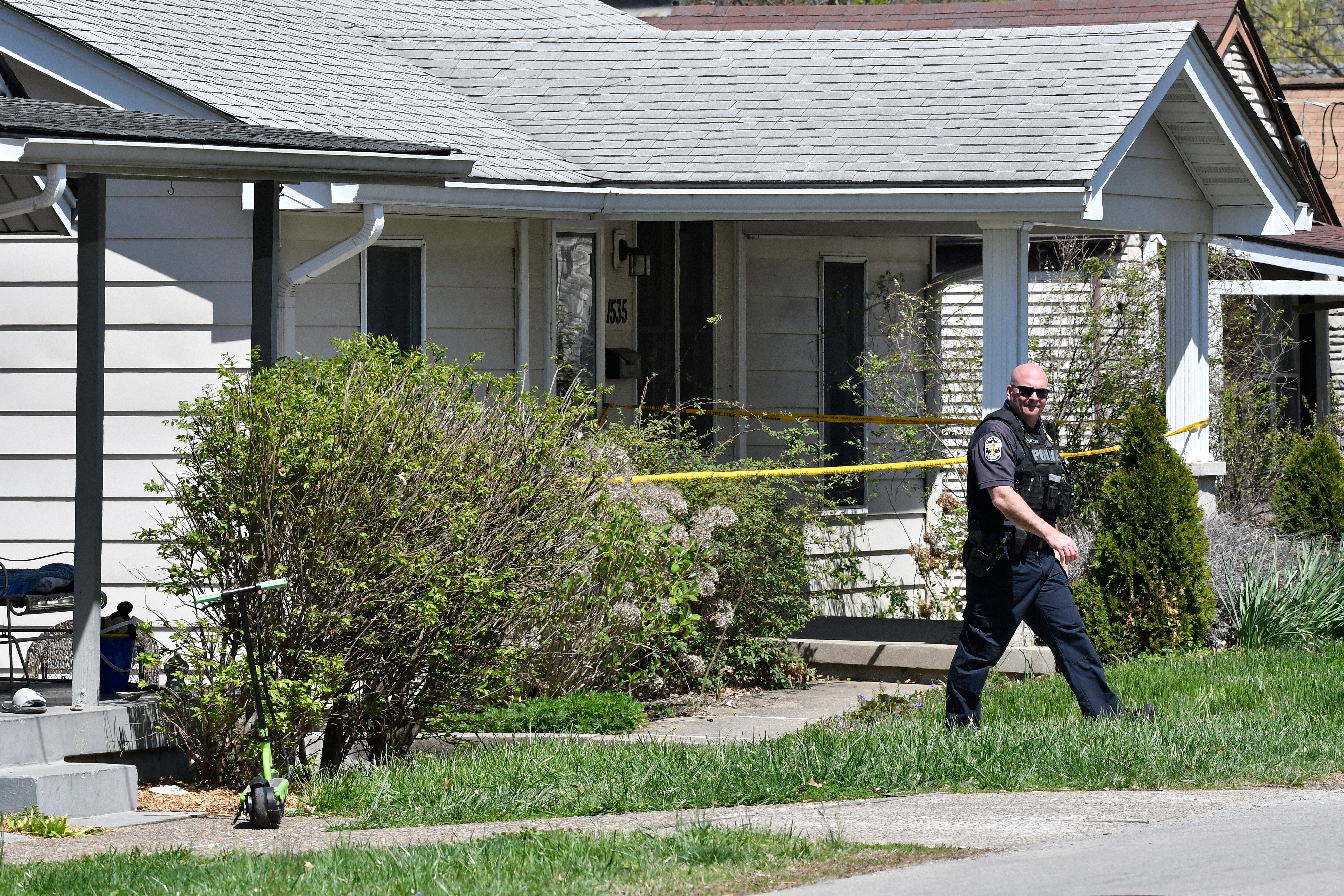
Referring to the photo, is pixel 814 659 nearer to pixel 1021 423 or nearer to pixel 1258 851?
pixel 1021 423

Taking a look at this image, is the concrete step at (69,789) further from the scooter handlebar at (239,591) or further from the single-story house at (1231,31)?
the single-story house at (1231,31)

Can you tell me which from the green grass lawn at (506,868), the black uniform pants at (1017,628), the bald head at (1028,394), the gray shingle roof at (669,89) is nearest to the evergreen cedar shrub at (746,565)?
the gray shingle roof at (669,89)

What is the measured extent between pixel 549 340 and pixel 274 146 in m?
3.98

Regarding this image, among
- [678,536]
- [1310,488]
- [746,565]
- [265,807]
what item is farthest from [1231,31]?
[265,807]

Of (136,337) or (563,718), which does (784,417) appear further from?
(136,337)

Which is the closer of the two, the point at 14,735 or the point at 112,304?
the point at 14,735

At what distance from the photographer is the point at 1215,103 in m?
12.1

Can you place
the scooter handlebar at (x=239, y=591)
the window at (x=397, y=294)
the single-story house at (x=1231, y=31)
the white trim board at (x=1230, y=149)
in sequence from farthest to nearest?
the single-story house at (x=1231, y=31), the window at (x=397, y=294), the white trim board at (x=1230, y=149), the scooter handlebar at (x=239, y=591)

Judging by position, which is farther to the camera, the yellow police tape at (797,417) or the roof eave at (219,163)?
the yellow police tape at (797,417)

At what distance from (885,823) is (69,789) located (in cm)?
337

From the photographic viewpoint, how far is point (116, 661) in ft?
27.4

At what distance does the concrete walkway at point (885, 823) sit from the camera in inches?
253

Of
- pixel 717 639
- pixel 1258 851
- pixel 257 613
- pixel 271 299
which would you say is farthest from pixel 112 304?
pixel 1258 851

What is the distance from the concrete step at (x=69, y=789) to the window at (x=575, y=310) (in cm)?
481
